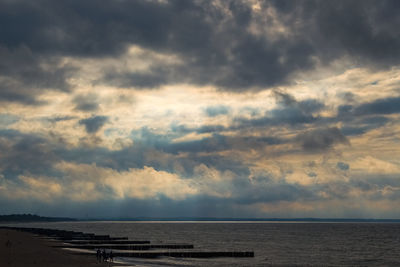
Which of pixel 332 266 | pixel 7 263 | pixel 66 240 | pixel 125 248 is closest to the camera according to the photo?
pixel 7 263

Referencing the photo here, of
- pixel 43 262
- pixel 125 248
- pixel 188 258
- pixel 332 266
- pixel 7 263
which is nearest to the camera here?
pixel 7 263

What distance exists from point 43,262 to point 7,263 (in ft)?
16.9

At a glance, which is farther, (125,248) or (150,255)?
(125,248)

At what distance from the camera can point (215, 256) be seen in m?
73.9

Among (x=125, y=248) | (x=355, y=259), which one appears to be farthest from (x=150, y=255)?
(x=355, y=259)

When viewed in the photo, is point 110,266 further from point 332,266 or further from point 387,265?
point 387,265

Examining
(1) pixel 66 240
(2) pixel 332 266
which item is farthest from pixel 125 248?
(2) pixel 332 266

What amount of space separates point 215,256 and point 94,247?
2862cm

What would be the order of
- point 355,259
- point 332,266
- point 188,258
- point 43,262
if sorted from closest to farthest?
point 43,262 < point 332,266 < point 188,258 < point 355,259

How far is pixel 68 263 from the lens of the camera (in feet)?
173

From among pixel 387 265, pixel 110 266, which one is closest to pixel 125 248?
pixel 110 266

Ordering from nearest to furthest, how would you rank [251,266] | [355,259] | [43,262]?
[43,262], [251,266], [355,259]

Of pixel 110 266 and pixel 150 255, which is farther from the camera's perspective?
pixel 150 255

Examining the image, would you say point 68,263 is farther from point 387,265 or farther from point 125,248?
point 387,265
